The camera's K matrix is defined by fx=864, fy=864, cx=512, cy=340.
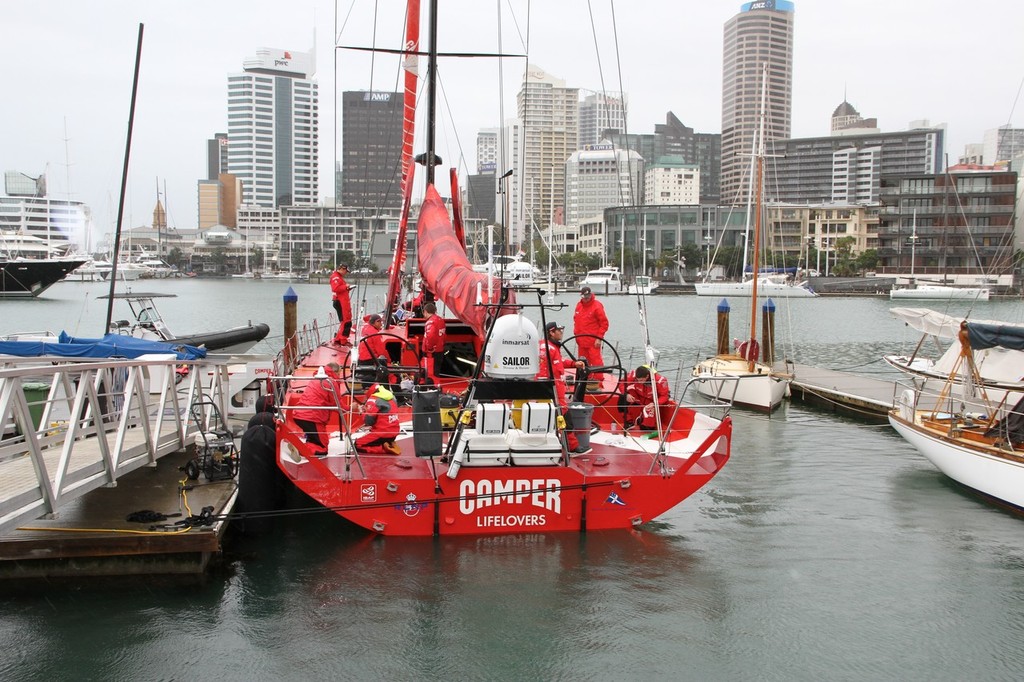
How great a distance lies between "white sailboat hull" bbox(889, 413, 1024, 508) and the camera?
1351cm

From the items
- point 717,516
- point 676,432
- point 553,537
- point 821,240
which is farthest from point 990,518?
point 821,240

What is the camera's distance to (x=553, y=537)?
11227 millimetres

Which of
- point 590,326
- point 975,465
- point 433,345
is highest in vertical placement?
point 590,326

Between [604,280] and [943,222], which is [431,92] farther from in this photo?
[604,280]

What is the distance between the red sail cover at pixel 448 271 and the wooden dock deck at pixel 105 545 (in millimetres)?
4464

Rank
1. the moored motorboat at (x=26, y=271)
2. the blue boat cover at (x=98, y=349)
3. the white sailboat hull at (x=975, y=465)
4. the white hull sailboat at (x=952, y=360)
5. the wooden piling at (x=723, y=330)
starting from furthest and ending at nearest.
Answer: the moored motorboat at (x=26, y=271) → the wooden piling at (x=723, y=330) → the white hull sailboat at (x=952, y=360) → the blue boat cover at (x=98, y=349) → the white sailboat hull at (x=975, y=465)

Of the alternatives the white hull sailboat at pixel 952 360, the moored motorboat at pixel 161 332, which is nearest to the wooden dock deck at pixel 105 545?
the moored motorboat at pixel 161 332

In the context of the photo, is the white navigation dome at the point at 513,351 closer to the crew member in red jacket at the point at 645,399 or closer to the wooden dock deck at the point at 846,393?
the crew member in red jacket at the point at 645,399

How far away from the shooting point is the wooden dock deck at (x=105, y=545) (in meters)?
9.27

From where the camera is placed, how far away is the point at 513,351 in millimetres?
10680

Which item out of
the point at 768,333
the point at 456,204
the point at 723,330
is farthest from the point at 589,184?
the point at 456,204

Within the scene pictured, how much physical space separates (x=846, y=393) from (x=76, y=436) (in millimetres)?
20305

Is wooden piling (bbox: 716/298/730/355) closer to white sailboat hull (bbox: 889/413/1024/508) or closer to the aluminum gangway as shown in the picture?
white sailboat hull (bbox: 889/413/1024/508)

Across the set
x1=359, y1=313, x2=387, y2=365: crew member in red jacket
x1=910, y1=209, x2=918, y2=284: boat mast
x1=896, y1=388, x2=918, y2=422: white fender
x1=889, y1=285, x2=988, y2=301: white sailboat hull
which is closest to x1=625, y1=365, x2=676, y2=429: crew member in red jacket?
x1=359, y1=313, x2=387, y2=365: crew member in red jacket
